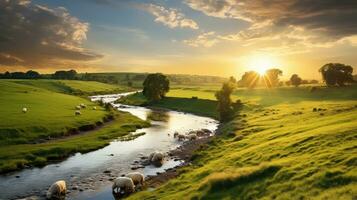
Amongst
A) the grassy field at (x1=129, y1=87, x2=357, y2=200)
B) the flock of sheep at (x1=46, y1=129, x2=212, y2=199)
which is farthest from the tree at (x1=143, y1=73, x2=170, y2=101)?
the flock of sheep at (x1=46, y1=129, x2=212, y2=199)

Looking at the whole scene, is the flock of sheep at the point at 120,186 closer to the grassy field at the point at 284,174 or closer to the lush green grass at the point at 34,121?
the grassy field at the point at 284,174

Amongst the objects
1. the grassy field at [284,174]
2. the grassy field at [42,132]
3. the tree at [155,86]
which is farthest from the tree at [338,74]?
the grassy field at [284,174]

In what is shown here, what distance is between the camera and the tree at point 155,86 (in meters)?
150

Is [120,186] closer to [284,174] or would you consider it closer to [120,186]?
[120,186]

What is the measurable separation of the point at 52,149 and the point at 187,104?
90824mm

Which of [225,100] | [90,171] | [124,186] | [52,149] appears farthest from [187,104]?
[124,186]

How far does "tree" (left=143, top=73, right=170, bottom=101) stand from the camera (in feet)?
493

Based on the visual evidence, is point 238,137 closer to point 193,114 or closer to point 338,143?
point 338,143

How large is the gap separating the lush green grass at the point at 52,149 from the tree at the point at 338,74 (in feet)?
329

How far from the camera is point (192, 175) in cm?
3894

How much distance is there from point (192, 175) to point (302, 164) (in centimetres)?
1280

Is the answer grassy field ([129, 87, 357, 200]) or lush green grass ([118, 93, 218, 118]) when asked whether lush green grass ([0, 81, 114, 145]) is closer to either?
grassy field ([129, 87, 357, 200])

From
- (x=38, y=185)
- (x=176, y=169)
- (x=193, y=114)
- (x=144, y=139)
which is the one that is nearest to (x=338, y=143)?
(x=176, y=169)

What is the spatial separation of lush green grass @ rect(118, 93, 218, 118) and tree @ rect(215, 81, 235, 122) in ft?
39.4
